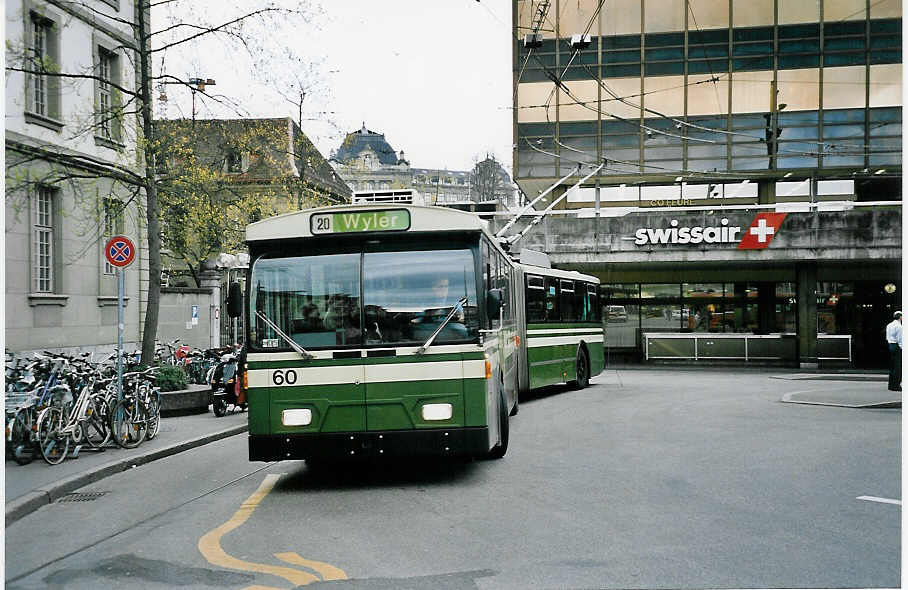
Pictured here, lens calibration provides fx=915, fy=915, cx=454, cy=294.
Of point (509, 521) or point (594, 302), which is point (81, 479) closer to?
point (509, 521)

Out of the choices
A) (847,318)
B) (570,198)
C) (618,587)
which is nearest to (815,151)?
(847,318)

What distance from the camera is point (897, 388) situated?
20531 millimetres

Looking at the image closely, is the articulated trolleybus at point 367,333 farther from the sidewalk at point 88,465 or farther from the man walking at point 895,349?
the man walking at point 895,349

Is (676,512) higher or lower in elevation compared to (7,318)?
lower

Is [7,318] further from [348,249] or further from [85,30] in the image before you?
[348,249]

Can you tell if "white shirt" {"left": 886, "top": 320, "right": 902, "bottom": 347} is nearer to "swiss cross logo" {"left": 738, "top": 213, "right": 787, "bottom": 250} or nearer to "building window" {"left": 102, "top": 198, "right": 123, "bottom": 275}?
"swiss cross logo" {"left": 738, "top": 213, "right": 787, "bottom": 250}

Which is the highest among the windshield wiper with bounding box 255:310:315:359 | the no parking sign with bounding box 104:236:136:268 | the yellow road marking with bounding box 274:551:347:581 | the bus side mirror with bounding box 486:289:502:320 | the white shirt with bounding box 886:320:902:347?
the no parking sign with bounding box 104:236:136:268

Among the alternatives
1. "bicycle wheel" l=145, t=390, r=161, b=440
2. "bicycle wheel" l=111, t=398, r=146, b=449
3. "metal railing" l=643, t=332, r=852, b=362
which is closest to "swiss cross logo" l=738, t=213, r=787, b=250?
"metal railing" l=643, t=332, r=852, b=362

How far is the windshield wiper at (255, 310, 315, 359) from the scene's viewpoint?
8.85 metres

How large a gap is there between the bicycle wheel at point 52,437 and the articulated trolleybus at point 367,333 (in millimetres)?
3080

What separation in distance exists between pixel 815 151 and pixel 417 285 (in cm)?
2667

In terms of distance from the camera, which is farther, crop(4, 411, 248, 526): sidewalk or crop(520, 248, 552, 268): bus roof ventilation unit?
crop(520, 248, 552, 268): bus roof ventilation unit

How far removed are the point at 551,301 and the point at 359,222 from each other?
11.0 meters

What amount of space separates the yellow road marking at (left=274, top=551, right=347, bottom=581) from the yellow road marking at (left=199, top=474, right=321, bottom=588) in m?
0.09
